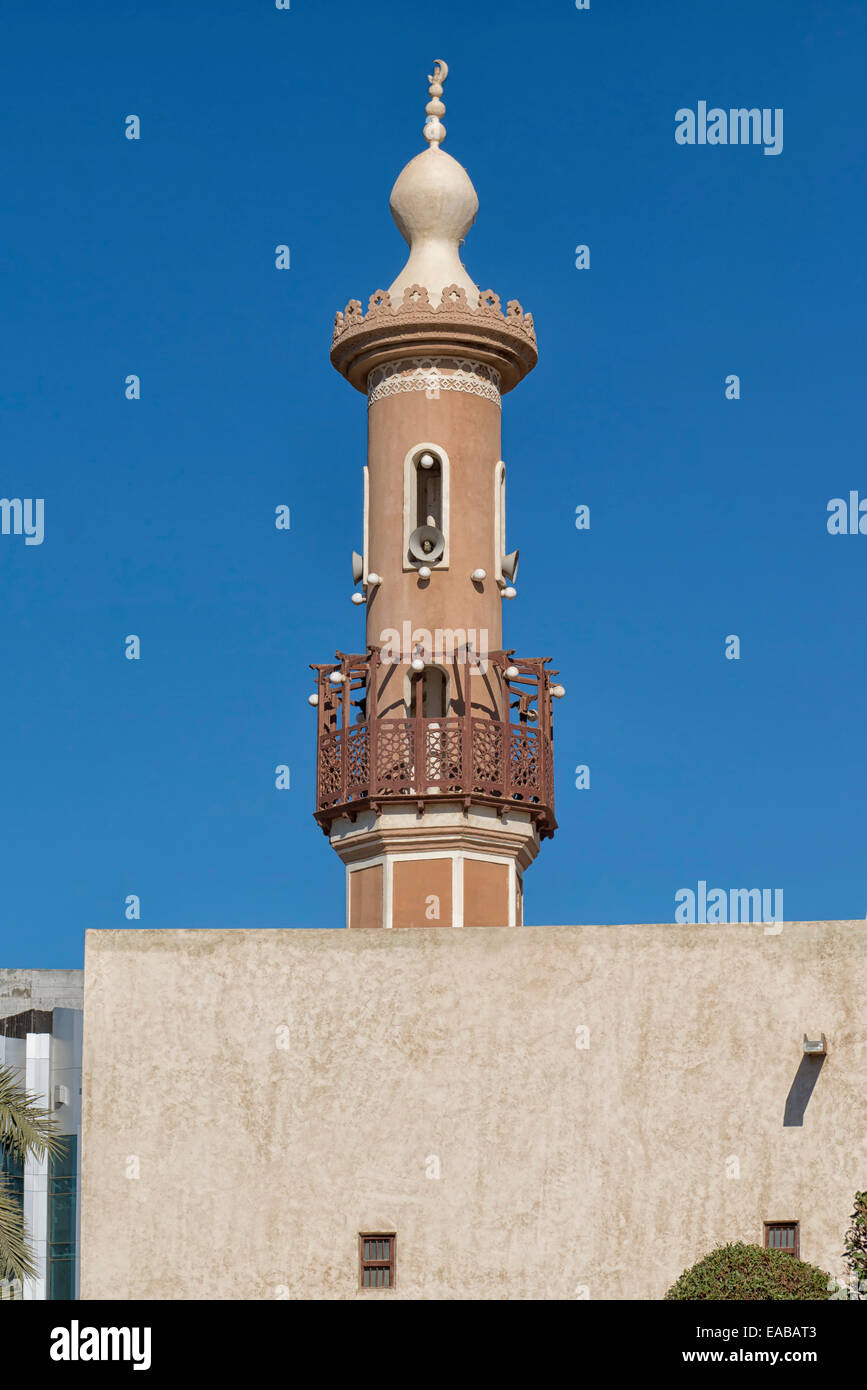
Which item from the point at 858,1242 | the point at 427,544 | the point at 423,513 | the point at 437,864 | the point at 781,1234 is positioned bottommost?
the point at 858,1242

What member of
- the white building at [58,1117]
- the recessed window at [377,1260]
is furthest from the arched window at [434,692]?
the white building at [58,1117]

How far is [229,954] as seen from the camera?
28.6 metres

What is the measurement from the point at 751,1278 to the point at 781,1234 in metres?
1.80

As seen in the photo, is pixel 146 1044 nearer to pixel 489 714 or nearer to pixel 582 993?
pixel 582 993

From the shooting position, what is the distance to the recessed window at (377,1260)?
27500 mm

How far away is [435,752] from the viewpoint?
1271 inches

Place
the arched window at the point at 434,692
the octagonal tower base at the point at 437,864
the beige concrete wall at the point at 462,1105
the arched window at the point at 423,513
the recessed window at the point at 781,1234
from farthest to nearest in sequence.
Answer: the arched window at the point at 423,513 → the arched window at the point at 434,692 → the octagonal tower base at the point at 437,864 → the beige concrete wall at the point at 462,1105 → the recessed window at the point at 781,1234

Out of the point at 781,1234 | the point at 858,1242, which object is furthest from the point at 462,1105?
the point at 858,1242

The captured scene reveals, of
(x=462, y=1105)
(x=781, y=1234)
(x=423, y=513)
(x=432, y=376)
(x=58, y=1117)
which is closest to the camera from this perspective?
(x=781, y=1234)

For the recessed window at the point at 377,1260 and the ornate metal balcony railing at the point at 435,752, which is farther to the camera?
the ornate metal balcony railing at the point at 435,752

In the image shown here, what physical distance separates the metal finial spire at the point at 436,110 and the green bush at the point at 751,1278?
58.5ft

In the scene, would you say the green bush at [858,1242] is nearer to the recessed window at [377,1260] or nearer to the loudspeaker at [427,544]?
the recessed window at [377,1260]

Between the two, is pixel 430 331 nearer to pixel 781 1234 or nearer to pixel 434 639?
pixel 434 639
